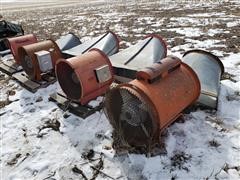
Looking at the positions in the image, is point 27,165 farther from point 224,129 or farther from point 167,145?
point 224,129

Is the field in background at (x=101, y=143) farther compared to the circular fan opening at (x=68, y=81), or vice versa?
the circular fan opening at (x=68, y=81)

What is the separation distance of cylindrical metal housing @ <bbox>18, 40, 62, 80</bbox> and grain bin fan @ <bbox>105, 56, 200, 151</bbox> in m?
3.00

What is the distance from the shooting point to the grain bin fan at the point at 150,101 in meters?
3.77

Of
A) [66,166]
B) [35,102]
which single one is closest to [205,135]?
[66,166]

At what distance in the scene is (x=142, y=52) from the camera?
242 inches

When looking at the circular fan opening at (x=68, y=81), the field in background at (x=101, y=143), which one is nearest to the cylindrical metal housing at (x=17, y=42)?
the field in background at (x=101, y=143)

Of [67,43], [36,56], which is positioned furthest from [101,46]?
[36,56]

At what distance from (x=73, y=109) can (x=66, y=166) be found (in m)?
1.61

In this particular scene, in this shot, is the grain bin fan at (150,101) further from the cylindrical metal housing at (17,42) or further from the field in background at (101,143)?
the cylindrical metal housing at (17,42)

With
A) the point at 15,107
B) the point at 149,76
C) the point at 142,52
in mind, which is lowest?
the point at 15,107

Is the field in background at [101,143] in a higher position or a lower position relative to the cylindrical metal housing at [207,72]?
lower

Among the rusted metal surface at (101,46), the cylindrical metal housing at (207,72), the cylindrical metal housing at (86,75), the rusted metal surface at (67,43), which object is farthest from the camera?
the rusted metal surface at (67,43)

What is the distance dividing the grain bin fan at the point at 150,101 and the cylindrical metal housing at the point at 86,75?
3.51ft

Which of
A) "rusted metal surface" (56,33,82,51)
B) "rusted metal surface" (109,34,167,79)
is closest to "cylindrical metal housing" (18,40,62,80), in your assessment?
"rusted metal surface" (56,33,82,51)
